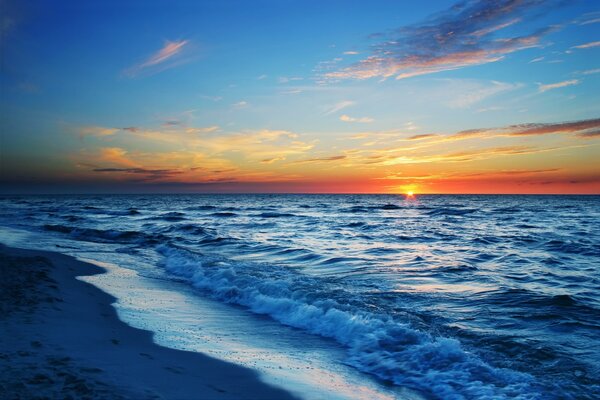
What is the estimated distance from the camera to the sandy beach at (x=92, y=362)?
14.2 feet

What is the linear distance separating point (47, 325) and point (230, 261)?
31.1ft

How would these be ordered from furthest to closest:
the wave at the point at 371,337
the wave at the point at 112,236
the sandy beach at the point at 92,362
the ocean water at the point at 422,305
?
the wave at the point at 112,236 → the ocean water at the point at 422,305 → the wave at the point at 371,337 → the sandy beach at the point at 92,362

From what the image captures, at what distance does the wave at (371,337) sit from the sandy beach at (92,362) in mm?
2081

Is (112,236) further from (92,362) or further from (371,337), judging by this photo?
(371,337)

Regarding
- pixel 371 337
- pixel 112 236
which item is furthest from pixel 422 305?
pixel 112 236

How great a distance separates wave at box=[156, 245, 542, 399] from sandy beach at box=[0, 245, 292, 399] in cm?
208

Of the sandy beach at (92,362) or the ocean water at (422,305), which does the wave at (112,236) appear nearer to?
the ocean water at (422,305)

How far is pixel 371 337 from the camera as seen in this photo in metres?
7.10

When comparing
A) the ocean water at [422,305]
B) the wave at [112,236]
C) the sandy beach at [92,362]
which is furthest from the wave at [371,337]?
the wave at [112,236]

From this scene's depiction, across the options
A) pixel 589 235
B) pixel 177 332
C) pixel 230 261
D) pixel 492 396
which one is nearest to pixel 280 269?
pixel 230 261

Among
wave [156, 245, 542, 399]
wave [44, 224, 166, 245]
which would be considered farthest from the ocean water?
wave [44, 224, 166, 245]

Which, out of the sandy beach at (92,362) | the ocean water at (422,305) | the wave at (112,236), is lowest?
the wave at (112,236)

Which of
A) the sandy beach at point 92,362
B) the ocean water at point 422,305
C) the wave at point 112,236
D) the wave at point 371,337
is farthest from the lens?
the wave at point 112,236

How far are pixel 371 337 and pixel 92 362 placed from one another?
441cm
